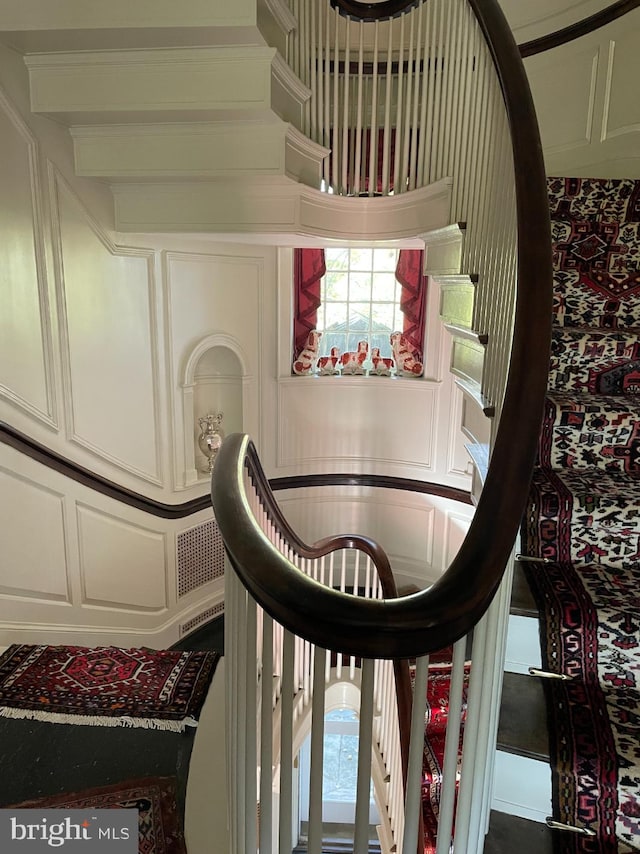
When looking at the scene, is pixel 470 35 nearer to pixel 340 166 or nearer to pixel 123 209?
pixel 340 166

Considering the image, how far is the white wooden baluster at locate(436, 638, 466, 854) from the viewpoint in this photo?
2.75 feet

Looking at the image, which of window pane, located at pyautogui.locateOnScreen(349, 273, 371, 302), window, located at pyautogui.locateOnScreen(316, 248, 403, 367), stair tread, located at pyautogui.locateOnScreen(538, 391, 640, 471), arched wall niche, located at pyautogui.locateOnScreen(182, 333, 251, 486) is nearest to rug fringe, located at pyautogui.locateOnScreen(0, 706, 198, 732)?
stair tread, located at pyautogui.locateOnScreen(538, 391, 640, 471)

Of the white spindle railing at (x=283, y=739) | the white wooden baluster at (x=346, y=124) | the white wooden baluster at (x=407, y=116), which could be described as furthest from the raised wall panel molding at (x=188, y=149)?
the white spindle railing at (x=283, y=739)

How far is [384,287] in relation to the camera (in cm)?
A: 488

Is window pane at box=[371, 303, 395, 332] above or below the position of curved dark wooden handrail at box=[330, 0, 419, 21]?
below

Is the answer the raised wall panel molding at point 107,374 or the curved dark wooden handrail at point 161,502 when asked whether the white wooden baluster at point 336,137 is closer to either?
the raised wall panel molding at point 107,374

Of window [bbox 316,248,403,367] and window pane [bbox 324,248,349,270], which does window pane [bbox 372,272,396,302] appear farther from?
window pane [bbox 324,248,349,270]

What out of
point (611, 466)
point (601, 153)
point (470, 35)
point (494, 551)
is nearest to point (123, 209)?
point (470, 35)

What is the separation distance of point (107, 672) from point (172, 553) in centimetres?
179

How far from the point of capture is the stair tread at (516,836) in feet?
3.66

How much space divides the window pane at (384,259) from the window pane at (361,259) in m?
0.04

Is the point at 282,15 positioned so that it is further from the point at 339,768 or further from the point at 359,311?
the point at 339,768

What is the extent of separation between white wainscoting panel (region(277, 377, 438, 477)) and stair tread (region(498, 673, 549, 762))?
3.62 meters

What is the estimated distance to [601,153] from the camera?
3.07 metres
